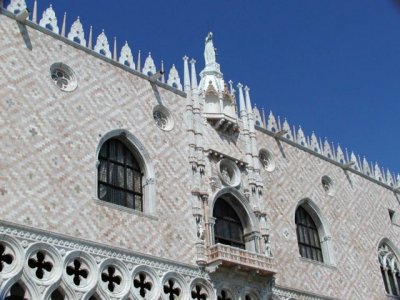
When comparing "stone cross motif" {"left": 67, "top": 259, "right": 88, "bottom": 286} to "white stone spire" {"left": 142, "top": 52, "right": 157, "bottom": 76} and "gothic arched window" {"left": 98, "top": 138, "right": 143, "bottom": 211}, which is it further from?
"white stone spire" {"left": 142, "top": 52, "right": 157, "bottom": 76}

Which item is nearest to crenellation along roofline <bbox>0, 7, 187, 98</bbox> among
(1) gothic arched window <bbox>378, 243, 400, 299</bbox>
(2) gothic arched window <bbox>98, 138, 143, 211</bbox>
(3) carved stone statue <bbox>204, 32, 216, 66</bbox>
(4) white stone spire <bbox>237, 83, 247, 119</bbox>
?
(2) gothic arched window <bbox>98, 138, 143, 211</bbox>

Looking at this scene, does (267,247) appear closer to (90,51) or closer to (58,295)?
(58,295)

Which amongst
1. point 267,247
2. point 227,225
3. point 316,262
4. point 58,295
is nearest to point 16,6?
point 58,295

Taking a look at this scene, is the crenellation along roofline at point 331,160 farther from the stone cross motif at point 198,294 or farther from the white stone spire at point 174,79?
the stone cross motif at point 198,294

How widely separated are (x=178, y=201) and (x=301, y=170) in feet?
18.1

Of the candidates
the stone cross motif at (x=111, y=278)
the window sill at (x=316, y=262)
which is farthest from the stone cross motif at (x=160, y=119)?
the window sill at (x=316, y=262)

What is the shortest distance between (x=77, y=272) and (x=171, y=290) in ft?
7.72

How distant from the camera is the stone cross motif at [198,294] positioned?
1370 centimetres

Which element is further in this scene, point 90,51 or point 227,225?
point 227,225

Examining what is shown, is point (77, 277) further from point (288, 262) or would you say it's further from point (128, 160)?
point (288, 262)

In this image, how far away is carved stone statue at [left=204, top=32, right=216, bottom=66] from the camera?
18.0 meters

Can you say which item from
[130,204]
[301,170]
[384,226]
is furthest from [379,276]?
[130,204]

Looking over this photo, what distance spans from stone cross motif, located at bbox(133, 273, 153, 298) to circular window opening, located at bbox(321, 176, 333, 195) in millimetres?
8225

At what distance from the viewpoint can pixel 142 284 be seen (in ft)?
42.2
